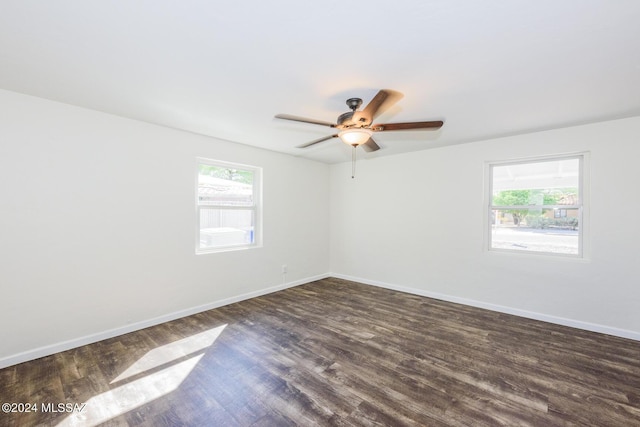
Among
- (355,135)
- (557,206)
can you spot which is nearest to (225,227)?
(355,135)

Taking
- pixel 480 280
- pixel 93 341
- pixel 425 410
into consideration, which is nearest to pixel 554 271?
pixel 480 280

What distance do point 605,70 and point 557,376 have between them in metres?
2.41

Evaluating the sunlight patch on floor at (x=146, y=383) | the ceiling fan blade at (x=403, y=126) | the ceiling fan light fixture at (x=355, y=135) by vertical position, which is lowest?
the sunlight patch on floor at (x=146, y=383)

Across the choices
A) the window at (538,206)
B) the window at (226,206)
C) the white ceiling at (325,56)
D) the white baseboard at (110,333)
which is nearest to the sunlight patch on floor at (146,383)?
the white baseboard at (110,333)

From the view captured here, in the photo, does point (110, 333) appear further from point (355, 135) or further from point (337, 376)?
point (355, 135)

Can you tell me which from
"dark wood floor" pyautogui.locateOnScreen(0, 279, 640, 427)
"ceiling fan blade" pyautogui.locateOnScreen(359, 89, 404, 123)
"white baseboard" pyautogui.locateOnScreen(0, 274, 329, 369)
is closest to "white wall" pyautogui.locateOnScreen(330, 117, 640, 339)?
"dark wood floor" pyautogui.locateOnScreen(0, 279, 640, 427)

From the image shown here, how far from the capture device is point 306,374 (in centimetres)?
225

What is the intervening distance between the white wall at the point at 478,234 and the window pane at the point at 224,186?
6.35ft

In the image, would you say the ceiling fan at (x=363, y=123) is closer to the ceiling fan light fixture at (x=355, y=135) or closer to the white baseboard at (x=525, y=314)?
the ceiling fan light fixture at (x=355, y=135)

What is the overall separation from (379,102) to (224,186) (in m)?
2.79

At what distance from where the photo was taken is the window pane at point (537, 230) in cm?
337

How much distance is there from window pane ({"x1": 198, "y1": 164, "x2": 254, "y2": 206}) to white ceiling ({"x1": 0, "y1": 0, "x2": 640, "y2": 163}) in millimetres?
1044

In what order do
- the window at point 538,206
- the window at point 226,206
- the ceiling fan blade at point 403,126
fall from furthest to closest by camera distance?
the window at point 226,206, the window at point 538,206, the ceiling fan blade at point 403,126

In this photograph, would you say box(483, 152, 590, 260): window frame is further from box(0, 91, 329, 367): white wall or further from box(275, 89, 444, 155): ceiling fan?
box(0, 91, 329, 367): white wall
